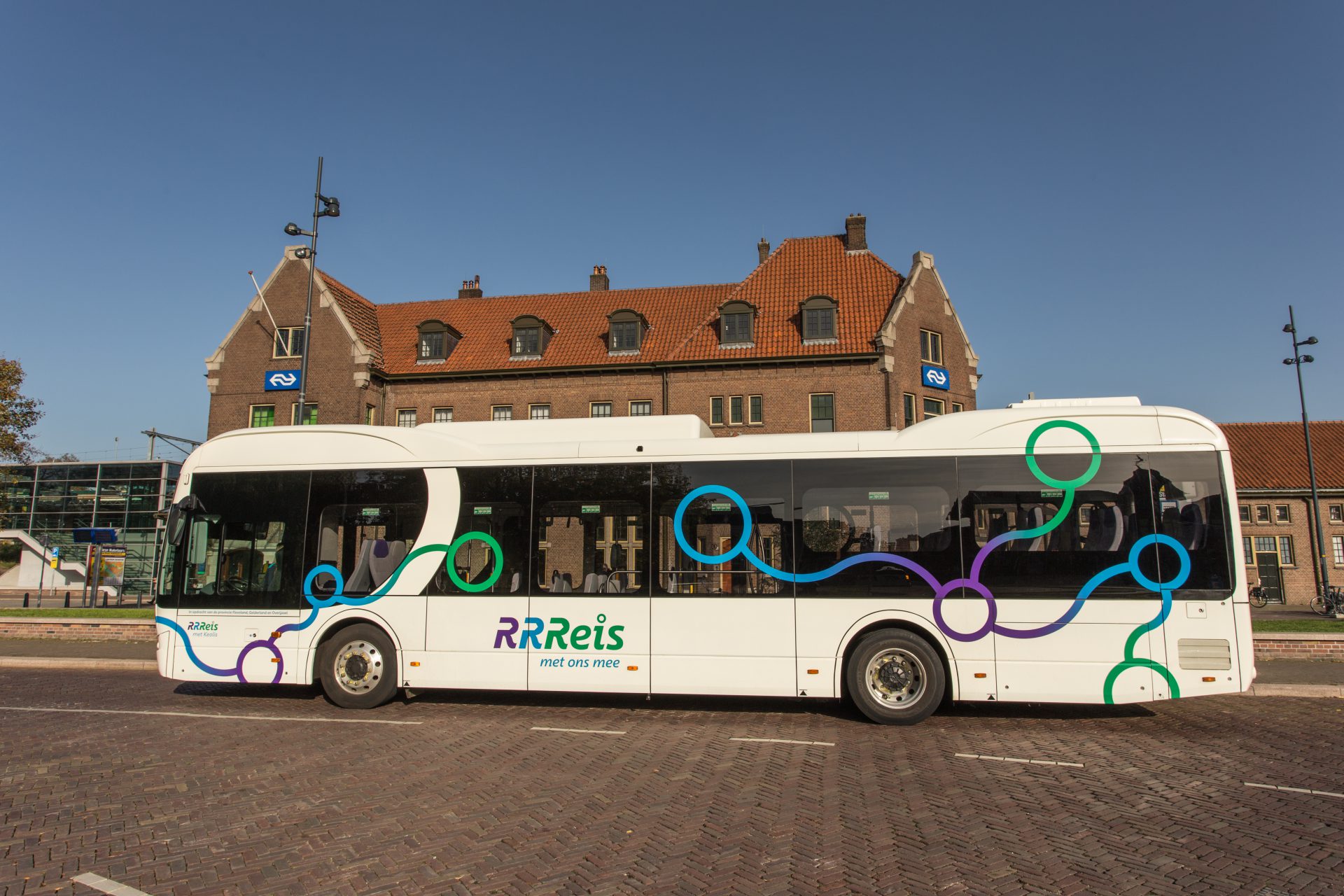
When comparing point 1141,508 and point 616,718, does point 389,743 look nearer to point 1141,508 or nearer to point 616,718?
point 616,718

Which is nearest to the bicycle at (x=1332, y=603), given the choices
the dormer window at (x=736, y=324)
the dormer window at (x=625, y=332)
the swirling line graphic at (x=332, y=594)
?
the dormer window at (x=736, y=324)

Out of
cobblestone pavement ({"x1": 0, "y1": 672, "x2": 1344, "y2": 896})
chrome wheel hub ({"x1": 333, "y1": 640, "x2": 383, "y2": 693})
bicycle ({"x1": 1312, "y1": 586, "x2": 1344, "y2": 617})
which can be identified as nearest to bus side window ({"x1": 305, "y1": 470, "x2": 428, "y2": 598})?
chrome wheel hub ({"x1": 333, "y1": 640, "x2": 383, "y2": 693})

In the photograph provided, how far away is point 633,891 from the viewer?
14.6 feet

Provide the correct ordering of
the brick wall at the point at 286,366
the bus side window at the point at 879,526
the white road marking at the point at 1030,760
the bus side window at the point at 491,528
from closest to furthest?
the white road marking at the point at 1030,760 → the bus side window at the point at 879,526 → the bus side window at the point at 491,528 → the brick wall at the point at 286,366

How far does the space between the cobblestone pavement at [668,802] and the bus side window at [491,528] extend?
1643 millimetres

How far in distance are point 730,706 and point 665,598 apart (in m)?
2.14

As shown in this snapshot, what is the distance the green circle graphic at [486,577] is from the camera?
9.95 meters

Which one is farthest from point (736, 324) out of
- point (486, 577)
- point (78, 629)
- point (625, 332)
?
point (486, 577)

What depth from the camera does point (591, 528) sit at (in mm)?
9836

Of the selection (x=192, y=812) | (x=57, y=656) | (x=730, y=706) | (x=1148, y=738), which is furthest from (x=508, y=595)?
(x=57, y=656)

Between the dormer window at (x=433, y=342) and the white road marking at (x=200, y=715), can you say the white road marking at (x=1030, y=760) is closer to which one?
the white road marking at (x=200, y=715)

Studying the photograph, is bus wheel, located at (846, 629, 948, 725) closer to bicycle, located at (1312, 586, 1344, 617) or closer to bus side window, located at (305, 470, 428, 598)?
bus side window, located at (305, 470, 428, 598)

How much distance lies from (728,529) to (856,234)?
1169 inches

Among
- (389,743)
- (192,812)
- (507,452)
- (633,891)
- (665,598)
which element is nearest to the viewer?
(633,891)
